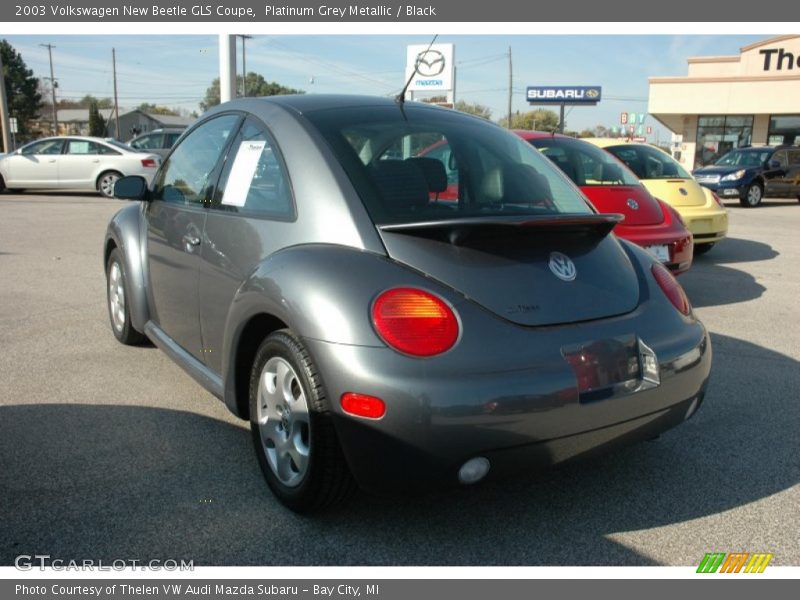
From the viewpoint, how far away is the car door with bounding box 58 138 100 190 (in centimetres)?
1706

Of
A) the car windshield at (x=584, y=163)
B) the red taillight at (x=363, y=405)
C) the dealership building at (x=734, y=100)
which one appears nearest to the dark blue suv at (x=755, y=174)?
the car windshield at (x=584, y=163)

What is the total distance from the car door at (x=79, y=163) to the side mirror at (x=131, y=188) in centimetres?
1423

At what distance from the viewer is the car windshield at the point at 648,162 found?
29.8 ft

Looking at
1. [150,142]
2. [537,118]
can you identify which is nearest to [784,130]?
[150,142]

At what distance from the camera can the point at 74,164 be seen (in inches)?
674

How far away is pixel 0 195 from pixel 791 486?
18571 millimetres

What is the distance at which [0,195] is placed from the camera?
684 inches

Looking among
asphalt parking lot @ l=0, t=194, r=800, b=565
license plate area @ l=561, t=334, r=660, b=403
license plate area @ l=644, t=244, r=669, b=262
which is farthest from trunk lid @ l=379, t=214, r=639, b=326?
license plate area @ l=644, t=244, r=669, b=262

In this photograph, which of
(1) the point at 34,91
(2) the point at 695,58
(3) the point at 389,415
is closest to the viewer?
(3) the point at 389,415

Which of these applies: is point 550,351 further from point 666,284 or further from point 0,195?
point 0,195

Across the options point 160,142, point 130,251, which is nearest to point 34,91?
point 160,142

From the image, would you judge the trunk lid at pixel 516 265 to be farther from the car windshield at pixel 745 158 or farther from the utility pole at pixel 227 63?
the car windshield at pixel 745 158

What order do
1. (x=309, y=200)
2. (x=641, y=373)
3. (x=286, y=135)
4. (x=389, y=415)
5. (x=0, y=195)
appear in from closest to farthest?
(x=389, y=415), (x=641, y=373), (x=309, y=200), (x=286, y=135), (x=0, y=195)

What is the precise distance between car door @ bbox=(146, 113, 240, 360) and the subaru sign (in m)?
43.6
